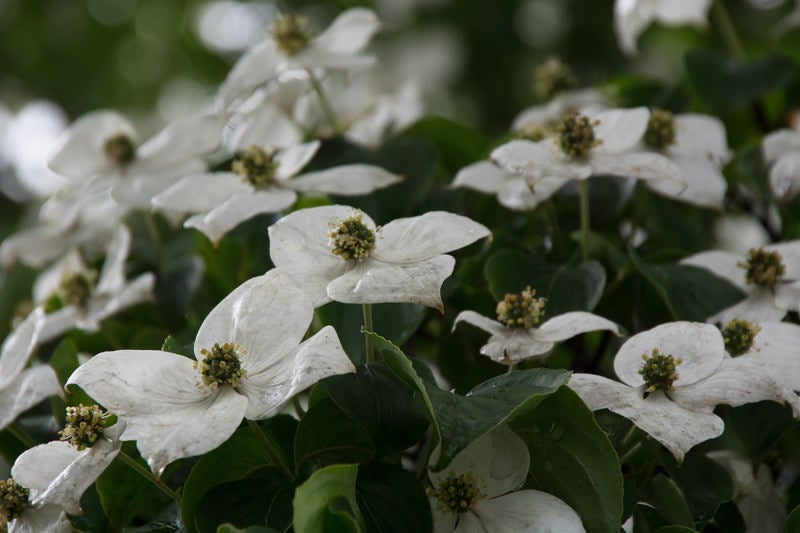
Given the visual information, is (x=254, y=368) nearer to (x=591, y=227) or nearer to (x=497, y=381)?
(x=497, y=381)

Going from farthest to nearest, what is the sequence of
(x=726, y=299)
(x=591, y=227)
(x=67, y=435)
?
(x=591, y=227), (x=726, y=299), (x=67, y=435)

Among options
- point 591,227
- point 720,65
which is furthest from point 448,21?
point 591,227

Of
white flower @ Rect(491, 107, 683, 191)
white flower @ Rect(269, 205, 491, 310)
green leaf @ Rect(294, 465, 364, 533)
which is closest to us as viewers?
green leaf @ Rect(294, 465, 364, 533)

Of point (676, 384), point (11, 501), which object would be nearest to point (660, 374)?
point (676, 384)

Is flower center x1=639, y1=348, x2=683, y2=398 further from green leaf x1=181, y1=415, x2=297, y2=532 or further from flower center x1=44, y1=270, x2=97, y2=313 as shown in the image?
flower center x1=44, y1=270, x2=97, y2=313

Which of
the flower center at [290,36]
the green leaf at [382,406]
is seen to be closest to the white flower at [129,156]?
the flower center at [290,36]

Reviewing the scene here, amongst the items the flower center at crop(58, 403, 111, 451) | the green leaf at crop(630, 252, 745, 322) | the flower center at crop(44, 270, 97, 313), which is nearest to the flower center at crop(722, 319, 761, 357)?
the green leaf at crop(630, 252, 745, 322)
